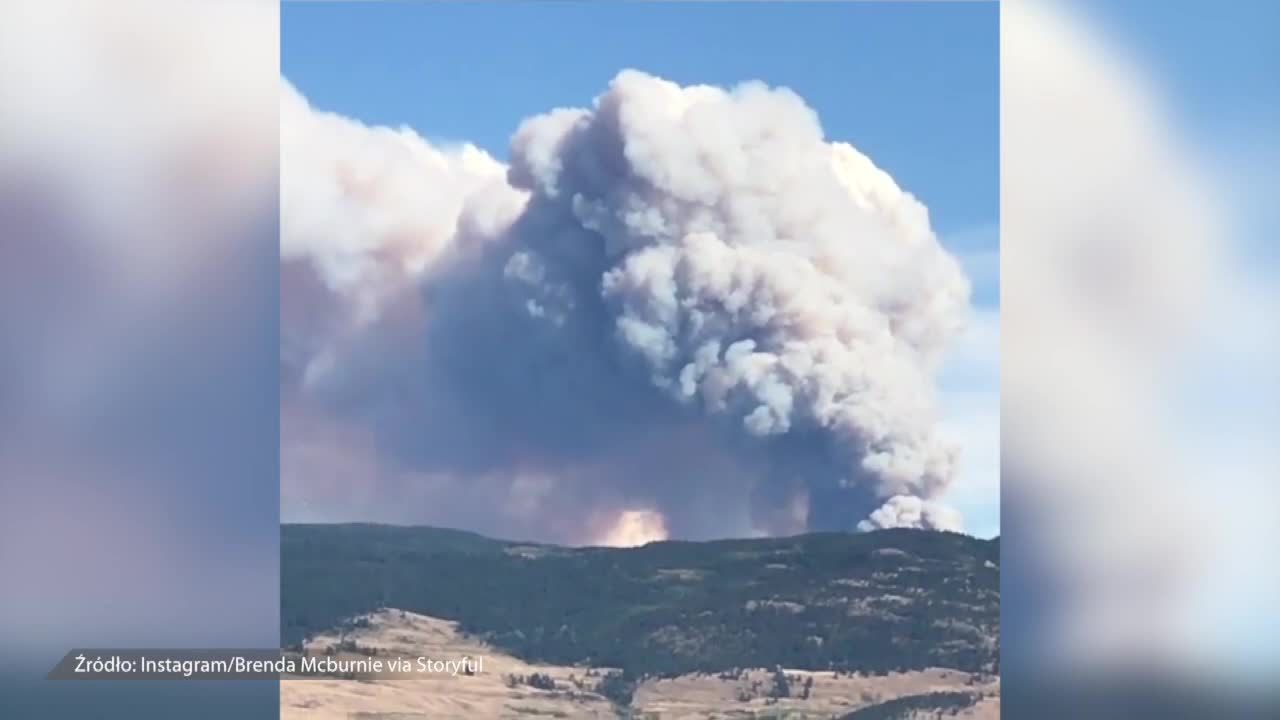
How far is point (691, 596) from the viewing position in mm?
10516

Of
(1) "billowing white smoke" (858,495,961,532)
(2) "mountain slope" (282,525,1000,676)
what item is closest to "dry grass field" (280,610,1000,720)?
(2) "mountain slope" (282,525,1000,676)

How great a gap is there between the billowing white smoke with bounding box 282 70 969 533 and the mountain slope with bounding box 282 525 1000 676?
11.6 inches

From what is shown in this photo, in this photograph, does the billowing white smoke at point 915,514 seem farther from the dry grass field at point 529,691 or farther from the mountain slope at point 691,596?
the dry grass field at point 529,691

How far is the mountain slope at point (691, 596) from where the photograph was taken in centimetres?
1034

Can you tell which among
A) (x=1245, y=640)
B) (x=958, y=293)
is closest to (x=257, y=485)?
(x=958, y=293)

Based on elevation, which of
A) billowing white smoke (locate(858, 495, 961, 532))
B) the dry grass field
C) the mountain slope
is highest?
billowing white smoke (locate(858, 495, 961, 532))

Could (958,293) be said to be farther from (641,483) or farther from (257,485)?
(257,485)

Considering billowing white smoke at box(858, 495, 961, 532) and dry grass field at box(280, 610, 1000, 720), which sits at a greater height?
billowing white smoke at box(858, 495, 961, 532)

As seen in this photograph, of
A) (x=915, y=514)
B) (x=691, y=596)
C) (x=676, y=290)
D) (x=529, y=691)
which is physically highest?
(x=676, y=290)

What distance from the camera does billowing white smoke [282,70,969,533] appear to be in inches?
404

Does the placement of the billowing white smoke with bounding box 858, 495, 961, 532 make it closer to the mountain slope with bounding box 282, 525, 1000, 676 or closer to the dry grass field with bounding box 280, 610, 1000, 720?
the mountain slope with bounding box 282, 525, 1000, 676

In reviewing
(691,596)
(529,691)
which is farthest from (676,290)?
(529,691)

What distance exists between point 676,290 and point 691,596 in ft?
6.85

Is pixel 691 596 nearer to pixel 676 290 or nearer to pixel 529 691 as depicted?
pixel 529 691
